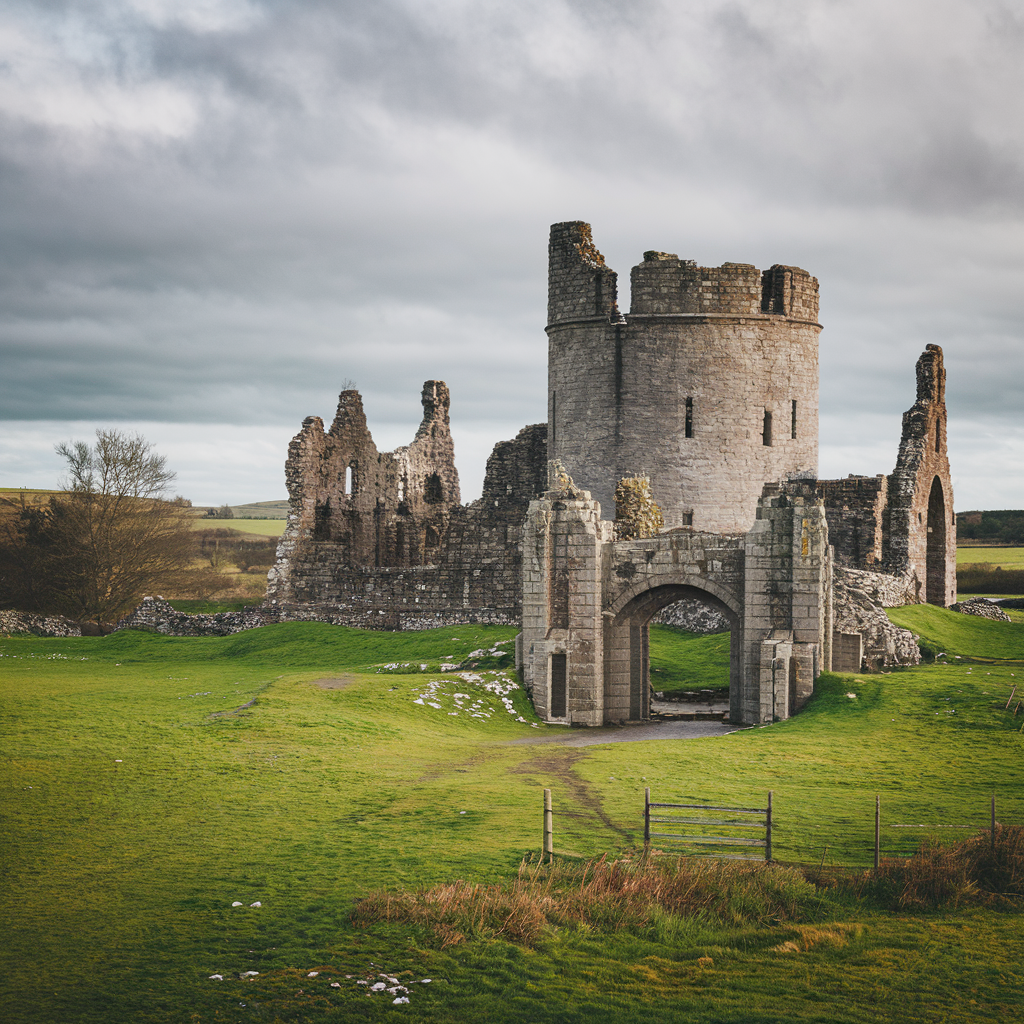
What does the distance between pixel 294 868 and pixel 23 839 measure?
3360 mm

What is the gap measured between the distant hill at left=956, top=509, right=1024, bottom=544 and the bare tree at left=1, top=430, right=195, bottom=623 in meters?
55.8

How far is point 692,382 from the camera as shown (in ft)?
130

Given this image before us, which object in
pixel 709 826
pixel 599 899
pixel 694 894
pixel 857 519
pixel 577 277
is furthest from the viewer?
pixel 577 277

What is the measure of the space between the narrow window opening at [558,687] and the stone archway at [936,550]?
22.5 metres

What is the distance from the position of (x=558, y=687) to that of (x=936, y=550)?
76.7ft

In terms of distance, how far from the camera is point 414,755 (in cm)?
2045

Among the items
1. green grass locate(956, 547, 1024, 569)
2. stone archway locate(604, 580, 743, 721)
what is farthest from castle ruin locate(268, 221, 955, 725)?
green grass locate(956, 547, 1024, 569)

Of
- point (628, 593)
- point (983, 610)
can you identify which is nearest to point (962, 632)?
point (983, 610)

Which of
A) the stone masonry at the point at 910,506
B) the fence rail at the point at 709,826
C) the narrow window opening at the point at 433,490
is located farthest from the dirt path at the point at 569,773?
the narrow window opening at the point at 433,490

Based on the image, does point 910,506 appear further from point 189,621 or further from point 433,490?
point 189,621

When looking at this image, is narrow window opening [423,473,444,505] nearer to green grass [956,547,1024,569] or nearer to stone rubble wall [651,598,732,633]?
stone rubble wall [651,598,732,633]

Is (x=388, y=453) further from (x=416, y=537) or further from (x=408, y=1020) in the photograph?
(x=408, y=1020)

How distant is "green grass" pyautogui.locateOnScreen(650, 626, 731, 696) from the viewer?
30.3 metres

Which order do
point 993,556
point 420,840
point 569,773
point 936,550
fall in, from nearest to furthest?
point 420,840 < point 569,773 < point 936,550 < point 993,556
